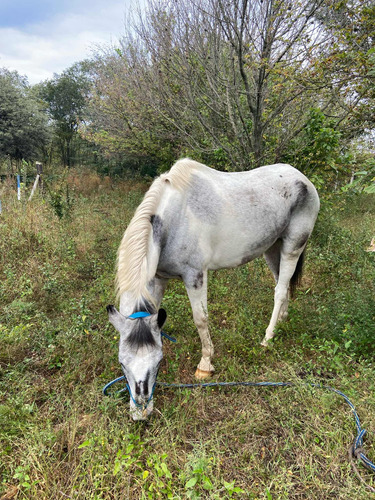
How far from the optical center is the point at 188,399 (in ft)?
7.34

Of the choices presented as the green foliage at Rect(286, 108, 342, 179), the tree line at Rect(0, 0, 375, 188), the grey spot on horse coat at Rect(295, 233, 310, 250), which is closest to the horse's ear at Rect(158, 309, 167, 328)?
the grey spot on horse coat at Rect(295, 233, 310, 250)

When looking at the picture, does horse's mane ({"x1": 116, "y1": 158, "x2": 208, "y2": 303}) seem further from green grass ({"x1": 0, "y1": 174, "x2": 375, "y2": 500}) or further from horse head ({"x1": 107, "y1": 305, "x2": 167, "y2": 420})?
green grass ({"x1": 0, "y1": 174, "x2": 375, "y2": 500})

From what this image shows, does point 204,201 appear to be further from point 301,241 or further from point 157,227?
point 301,241

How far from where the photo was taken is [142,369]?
179cm

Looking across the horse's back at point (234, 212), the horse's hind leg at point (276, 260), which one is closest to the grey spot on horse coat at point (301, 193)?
the horse's back at point (234, 212)

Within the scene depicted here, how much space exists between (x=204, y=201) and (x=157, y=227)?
61 centimetres

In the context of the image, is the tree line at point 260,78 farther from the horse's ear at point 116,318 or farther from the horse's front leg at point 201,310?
the horse's ear at point 116,318

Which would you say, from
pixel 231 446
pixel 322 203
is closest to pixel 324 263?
pixel 322 203

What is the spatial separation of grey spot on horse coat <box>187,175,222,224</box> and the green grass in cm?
137

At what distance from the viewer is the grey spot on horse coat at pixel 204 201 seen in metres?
2.54

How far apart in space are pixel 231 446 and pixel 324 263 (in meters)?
3.57

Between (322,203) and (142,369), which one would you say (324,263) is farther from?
(142,369)

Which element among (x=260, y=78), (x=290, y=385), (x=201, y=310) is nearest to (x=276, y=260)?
(x=201, y=310)

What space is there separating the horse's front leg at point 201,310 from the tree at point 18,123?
1243 cm
